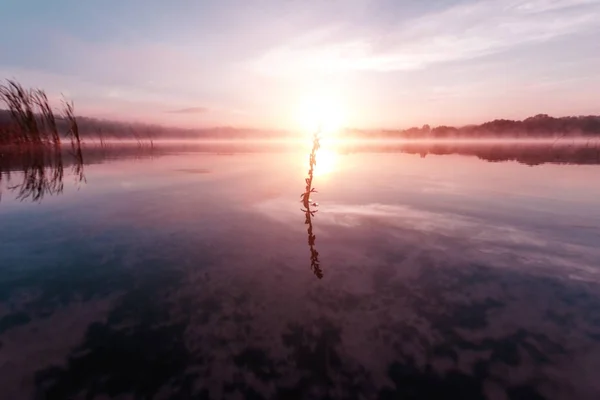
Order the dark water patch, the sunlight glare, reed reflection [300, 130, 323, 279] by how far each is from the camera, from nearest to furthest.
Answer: the dark water patch → reed reflection [300, 130, 323, 279] → the sunlight glare

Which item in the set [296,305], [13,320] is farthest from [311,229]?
[13,320]

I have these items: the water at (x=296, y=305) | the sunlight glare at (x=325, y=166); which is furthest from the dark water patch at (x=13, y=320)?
the sunlight glare at (x=325, y=166)

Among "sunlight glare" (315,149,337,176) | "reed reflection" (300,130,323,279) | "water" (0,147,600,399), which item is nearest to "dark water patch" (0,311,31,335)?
"water" (0,147,600,399)

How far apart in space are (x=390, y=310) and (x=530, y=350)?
6.41 feet

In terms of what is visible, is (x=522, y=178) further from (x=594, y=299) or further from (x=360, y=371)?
(x=360, y=371)

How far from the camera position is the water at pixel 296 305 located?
392 cm

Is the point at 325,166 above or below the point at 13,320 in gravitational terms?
below

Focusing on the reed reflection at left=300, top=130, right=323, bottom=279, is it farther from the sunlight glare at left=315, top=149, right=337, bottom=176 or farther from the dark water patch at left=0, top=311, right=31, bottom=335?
the sunlight glare at left=315, top=149, right=337, bottom=176

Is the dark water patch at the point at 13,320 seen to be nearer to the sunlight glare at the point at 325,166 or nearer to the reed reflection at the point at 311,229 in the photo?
the reed reflection at the point at 311,229

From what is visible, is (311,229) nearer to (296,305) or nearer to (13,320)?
(296,305)

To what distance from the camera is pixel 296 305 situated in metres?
5.58

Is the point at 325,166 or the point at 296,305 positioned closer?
the point at 296,305

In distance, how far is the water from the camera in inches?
154

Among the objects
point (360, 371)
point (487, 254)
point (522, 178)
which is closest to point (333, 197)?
point (487, 254)
